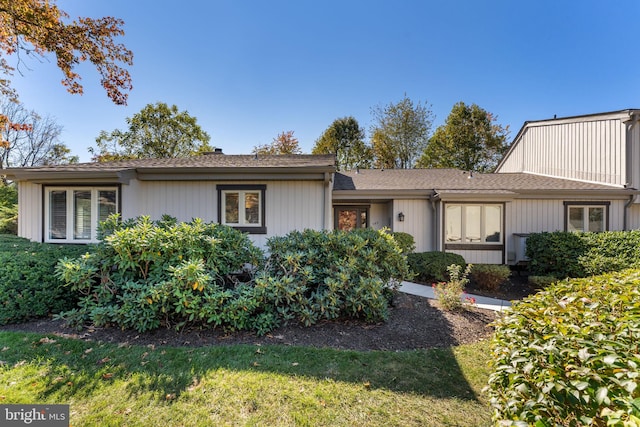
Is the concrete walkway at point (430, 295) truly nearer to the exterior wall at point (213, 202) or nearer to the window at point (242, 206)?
the exterior wall at point (213, 202)

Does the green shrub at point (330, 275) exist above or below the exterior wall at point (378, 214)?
below

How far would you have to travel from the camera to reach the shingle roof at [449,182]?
10078 mm

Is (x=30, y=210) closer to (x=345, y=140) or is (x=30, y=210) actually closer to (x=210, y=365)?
(x=210, y=365)

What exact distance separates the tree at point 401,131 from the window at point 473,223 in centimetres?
1689

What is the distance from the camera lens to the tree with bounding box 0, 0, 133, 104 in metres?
6.61

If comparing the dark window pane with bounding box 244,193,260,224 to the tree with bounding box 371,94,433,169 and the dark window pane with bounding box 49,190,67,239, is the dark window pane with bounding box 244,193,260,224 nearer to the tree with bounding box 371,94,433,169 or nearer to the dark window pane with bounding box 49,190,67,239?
the dark window pane with bounding box 49,190,67,239

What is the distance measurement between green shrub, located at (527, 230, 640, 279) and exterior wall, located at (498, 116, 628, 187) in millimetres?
3445

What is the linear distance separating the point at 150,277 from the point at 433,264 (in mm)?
7268

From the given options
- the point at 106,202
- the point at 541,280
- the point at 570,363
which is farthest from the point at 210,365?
the point at 541,280

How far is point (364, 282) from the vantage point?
4637 millimetres

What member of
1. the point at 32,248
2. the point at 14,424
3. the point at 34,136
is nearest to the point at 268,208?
the point at 32,248

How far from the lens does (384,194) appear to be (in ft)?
33.9

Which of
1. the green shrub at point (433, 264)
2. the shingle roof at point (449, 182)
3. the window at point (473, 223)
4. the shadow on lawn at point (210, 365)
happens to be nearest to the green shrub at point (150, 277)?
the shadow on lawn at point (210, 365)

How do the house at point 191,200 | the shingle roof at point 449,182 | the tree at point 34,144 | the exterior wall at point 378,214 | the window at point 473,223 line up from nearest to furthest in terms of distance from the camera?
the house at point 191,200 < the window at point 473,223 < the shingle roof at point 449,182 < the exterior wall at point 378,214 < the tree at point 34,144
